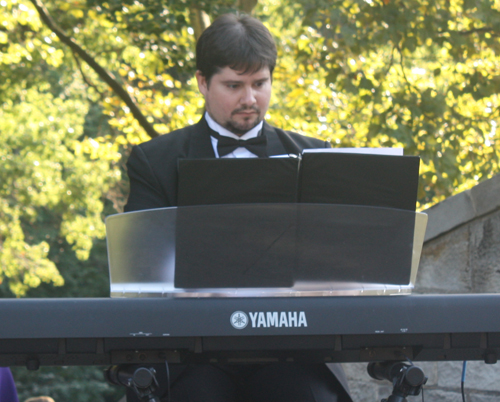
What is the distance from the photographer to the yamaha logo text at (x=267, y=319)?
1394 millimetres

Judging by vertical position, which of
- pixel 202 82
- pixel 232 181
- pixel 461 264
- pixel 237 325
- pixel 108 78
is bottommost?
pixel 237 325

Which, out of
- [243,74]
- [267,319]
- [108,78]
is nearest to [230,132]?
[243,74]

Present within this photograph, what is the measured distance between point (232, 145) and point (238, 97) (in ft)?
0.53

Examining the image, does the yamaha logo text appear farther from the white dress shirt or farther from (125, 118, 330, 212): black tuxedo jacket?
the white dress shirt

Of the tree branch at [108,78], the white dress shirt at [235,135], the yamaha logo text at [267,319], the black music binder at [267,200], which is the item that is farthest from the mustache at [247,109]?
the tree branch at [108,78]

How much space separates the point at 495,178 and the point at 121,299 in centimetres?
239

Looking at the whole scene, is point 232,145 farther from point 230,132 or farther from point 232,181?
point 232,181

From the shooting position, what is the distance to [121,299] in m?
1.39

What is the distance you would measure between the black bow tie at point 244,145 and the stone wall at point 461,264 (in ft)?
4.88

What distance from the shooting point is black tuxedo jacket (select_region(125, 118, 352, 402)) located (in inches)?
85.5

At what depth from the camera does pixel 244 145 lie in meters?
2.22

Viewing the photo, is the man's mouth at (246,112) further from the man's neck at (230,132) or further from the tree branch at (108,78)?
the tree branch at (108,78)

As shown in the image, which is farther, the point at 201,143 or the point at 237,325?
the point at 201,143

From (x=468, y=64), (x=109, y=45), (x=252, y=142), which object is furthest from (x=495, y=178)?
(x=109, y=45)
